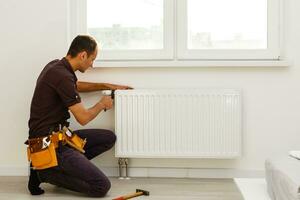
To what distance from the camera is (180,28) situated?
348cm

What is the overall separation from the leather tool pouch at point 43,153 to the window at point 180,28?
92 centimetres

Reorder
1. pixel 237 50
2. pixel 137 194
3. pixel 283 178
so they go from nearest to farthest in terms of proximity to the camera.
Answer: pixel 283 178
pixel 137 194
pixel 237 50

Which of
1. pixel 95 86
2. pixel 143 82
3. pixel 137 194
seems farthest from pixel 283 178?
pixel 95 86

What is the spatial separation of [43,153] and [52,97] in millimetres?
361

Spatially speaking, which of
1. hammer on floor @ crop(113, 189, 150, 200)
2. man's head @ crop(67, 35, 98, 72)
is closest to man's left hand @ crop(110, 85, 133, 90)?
man's head @ crop(67, 35, 98, 72)

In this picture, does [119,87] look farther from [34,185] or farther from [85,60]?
[34,185]

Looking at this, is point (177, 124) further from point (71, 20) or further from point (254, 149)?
point (71, 20)

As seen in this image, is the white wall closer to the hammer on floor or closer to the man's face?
the man's face

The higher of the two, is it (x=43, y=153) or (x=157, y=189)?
(x=43, y=153)

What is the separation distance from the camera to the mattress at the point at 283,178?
1838 mm

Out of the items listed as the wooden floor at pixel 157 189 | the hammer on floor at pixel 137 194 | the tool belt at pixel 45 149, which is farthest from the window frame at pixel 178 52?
the hammer on floor at pixel 137 194

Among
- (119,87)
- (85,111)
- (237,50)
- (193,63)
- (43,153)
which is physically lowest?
(43,153)

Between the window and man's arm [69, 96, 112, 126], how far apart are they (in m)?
A: 0.51

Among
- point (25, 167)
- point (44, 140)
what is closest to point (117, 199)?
point (44, 140)
